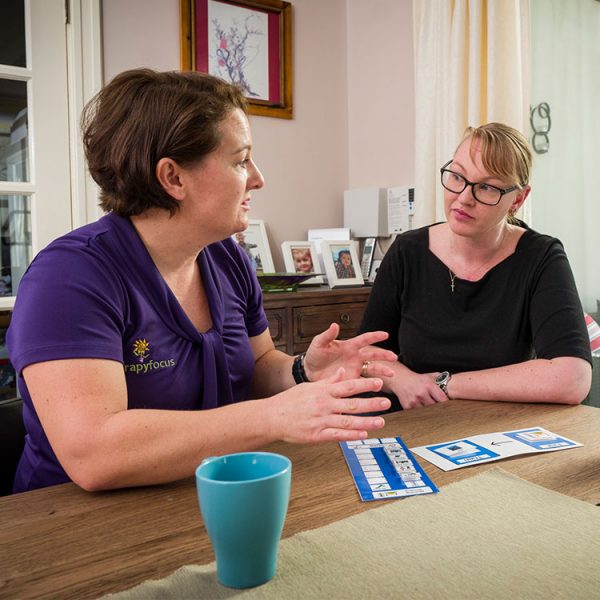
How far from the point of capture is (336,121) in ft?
11.6

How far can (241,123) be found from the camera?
47.7 inches

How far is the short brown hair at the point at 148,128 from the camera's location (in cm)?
112

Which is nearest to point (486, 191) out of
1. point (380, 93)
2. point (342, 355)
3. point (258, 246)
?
point (342, 355)

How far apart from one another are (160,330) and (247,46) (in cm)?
244

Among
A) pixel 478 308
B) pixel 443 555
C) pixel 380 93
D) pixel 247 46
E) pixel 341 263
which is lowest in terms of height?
pixel 443 555

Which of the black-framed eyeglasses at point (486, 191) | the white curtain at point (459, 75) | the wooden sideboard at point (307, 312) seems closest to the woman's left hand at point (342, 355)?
the black-framed eyeglasses at point (486, 191)

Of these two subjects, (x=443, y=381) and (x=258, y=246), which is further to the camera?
(x=258, y=246)

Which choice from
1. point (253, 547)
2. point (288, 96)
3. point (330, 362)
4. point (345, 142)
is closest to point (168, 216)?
point (330, 362)

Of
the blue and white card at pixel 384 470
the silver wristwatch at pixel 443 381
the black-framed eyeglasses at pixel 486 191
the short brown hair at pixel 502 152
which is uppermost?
the short brown hair at pixel 502 152

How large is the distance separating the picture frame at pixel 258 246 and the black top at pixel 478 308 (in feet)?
4.36

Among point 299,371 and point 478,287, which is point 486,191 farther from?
point 299,371

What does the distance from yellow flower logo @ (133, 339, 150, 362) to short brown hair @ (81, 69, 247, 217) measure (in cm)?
26

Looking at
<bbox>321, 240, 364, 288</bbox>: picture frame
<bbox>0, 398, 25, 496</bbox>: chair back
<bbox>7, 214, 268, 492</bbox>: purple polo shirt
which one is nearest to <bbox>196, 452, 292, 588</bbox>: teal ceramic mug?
<bbox>7, 214, 268, 492</bbox>: purple polo shirt

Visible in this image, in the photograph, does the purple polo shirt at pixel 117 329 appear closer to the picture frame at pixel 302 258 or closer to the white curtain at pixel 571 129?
the picture frame at pixel 302 258
